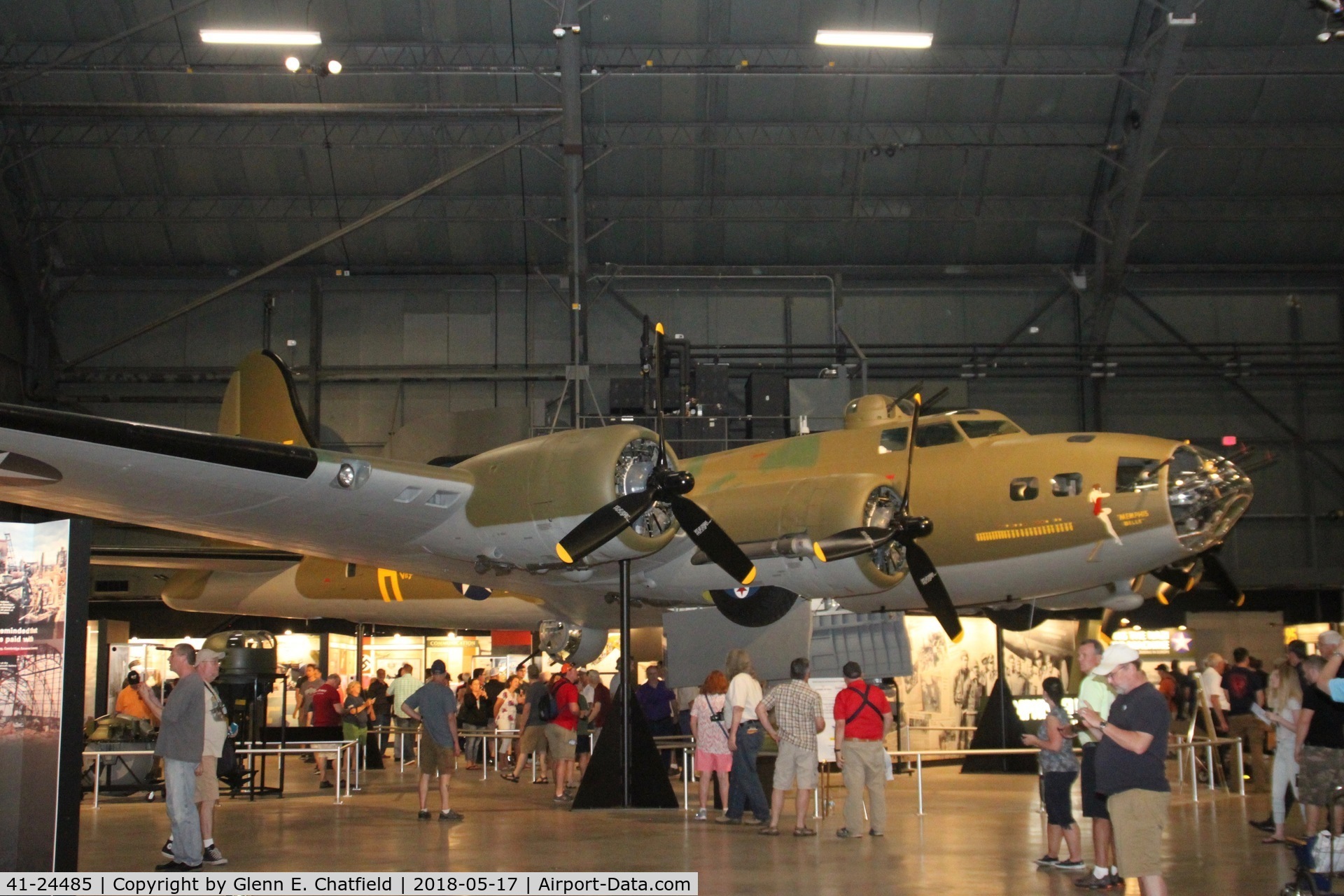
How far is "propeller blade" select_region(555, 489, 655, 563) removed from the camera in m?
12.5

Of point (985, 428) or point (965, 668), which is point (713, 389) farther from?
point (985, 428)

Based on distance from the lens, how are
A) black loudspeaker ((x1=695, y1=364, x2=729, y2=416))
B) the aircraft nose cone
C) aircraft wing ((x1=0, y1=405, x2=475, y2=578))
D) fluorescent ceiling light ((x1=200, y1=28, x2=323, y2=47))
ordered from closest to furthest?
aircraft wing ((x1=0, y1=405, x2=475, y2=578)) → the aircraft nose cone → fluorescent ceiling light ((x1=200, y1=28, x2=323, y2=47)) → black loudspeaker ((x1=695, y1=364, x2=729, y2=416))

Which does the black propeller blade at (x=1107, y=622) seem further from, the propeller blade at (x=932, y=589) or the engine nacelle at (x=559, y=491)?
the engine nacelle at (x=559, y=491)

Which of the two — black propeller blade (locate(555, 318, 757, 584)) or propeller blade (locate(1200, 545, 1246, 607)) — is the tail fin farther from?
propeller blade (locate(1200, 545, 1246, 607))

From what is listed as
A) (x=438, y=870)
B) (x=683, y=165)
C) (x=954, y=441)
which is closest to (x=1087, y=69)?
(x=683, y=165)

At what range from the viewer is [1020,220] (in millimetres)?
27594

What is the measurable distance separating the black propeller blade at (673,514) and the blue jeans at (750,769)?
1.82 meters

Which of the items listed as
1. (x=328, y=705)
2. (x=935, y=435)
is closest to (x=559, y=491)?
(x=935, y=435)

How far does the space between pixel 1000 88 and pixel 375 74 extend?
1353 cm

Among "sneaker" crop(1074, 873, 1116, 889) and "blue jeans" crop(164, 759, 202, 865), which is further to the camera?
"blue jeans" crop(164, 759, 202, 865)

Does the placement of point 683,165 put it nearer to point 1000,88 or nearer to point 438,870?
point 1000,88

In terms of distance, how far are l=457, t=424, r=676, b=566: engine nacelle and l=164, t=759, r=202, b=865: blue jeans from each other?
4730 mm

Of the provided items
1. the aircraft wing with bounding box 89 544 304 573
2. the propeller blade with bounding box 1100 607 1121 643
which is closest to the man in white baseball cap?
the aircraft wing with bounding box 89 544 304 573

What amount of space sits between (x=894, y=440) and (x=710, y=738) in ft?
16.4
